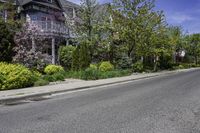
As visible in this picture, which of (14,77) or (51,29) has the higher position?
(51,29)

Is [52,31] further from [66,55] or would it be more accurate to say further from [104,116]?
[104,116]

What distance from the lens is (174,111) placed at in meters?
9.85

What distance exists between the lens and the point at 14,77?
1617 centimetres

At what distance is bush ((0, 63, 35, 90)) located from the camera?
15903 mm

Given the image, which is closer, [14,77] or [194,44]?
[14,77]

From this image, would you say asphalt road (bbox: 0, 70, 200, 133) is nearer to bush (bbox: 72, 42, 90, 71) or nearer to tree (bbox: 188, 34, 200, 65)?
bush (bbox: 72, 42, 90, 71)

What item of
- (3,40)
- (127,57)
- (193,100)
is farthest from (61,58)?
(193,100)

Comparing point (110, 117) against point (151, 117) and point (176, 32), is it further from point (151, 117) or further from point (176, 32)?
point (176, 32)

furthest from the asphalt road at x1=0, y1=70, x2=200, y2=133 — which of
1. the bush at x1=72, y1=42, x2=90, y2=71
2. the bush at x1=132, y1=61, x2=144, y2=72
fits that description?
the bush at x1=132, y1=61, x2=144, y2=72

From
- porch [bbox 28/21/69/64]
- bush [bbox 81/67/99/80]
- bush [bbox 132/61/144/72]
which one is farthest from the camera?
bush [bbox 132/61/144/72]

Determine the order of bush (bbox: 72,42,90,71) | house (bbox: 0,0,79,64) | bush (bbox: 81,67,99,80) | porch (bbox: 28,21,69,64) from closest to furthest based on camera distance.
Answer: bush (bbox: 81,67,99,80), bush (bbox: 72,42,90,71), porch (bbox: 28,21,69,64), house (bbox: 0,0,79,64)

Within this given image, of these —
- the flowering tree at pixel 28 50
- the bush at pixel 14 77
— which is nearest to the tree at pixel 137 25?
the flowering tree at pixel 28 50

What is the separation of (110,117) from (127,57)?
2617 cm

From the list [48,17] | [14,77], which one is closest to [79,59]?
[48,17]
